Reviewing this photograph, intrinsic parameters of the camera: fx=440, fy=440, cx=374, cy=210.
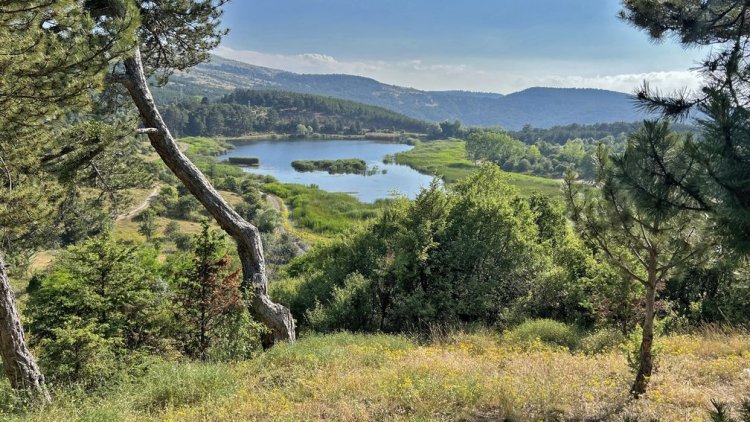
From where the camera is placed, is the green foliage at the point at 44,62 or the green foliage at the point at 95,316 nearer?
the green foliage at the point at 44,62

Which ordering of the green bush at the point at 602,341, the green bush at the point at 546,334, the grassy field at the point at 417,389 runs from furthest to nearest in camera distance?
the green bush at the point at 546,334, the green bush at the point at 602,341, the grassy field at the point at 417,389

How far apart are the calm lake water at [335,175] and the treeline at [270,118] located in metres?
13.3

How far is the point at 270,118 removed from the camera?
176625 millimetres

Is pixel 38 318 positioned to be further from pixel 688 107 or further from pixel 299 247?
pixel 299 247

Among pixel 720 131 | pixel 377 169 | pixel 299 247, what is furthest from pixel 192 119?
pixel 720 131

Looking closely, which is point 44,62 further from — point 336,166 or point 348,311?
point 336,166

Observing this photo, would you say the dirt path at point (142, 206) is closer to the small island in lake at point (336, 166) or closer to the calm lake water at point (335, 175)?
the calm lake water at point (335, 175)

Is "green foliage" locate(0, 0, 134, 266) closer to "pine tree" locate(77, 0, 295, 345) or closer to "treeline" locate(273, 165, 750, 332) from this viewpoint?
"pine tree" locate(77, 0, 295, 345)

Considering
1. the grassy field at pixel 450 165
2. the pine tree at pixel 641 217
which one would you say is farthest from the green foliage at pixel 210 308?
the grassy field at pixel 450 165

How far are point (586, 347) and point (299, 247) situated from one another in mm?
33994

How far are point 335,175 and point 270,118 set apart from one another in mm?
99533

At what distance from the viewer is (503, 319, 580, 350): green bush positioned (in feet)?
32.2

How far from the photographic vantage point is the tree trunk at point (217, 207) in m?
7.96

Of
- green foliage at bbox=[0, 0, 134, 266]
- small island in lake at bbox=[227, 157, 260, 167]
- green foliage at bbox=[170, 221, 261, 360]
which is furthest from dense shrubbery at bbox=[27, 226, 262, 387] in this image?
small island in lake at bbox=[227, 157, 260, 167]
